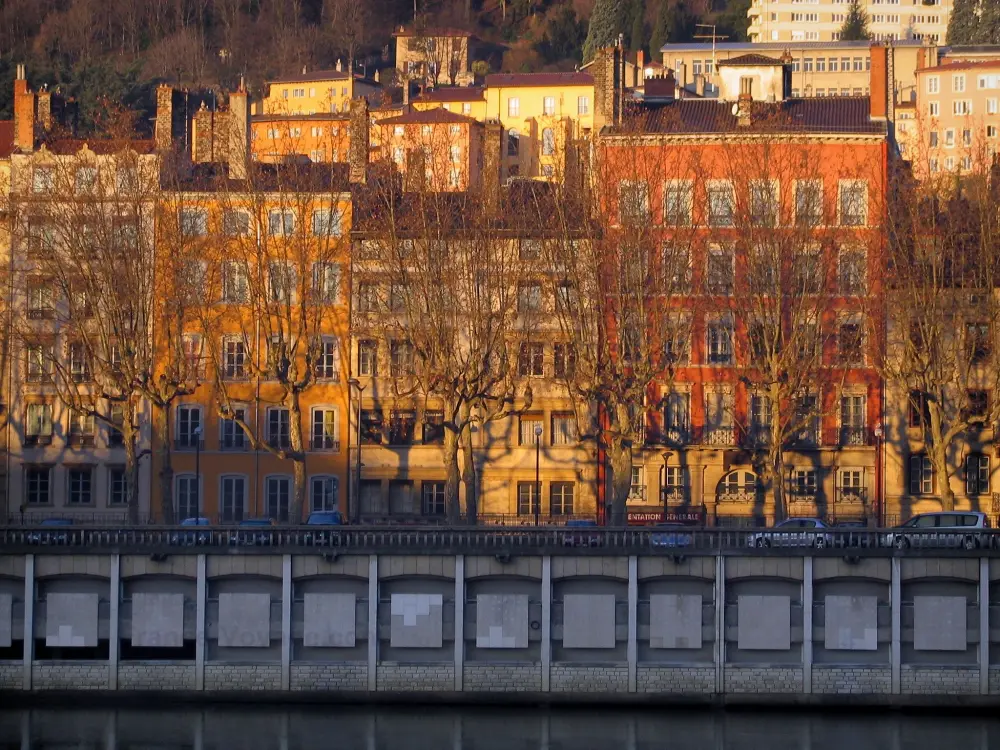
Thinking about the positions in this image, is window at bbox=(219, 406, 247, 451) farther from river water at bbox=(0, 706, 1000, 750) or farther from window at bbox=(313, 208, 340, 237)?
river water at bbox=(0, 706, 1000, 750)

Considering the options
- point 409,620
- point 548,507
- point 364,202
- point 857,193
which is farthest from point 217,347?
point 857,193

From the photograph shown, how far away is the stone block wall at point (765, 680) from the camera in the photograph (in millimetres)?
54625

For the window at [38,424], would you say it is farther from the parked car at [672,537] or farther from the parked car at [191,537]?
the parked car at [672,537]

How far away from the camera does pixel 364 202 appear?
7381 cm

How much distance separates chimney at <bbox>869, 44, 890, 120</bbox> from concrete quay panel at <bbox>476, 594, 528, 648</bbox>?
3051 centimetres

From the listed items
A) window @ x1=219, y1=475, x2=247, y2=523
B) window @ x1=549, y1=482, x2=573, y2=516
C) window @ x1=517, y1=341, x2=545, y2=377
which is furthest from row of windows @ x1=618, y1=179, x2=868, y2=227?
window @ x1=219, y1=475, x2=247, y2=523

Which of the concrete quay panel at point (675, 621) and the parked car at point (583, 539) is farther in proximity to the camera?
the parked car at point (583, 539)

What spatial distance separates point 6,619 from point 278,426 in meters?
22.1

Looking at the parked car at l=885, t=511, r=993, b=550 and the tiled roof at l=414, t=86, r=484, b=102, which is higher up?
the tiled roof at l=414, t=86, r=484, b=102

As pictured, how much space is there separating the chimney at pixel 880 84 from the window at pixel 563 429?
1710cm

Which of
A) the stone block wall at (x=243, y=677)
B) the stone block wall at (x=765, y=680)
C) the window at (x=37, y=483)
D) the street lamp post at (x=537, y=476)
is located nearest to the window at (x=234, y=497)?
the window at (x=37, y=483)

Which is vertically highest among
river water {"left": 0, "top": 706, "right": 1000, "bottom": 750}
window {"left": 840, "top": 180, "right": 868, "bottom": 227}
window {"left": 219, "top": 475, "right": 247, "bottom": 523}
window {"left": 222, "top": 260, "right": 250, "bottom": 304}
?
window {"left": 840, "top": 180, "right": 868, "bottom": 227}

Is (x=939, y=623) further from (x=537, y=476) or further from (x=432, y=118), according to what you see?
(x=432, y=118)

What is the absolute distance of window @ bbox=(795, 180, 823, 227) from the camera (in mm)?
69438
